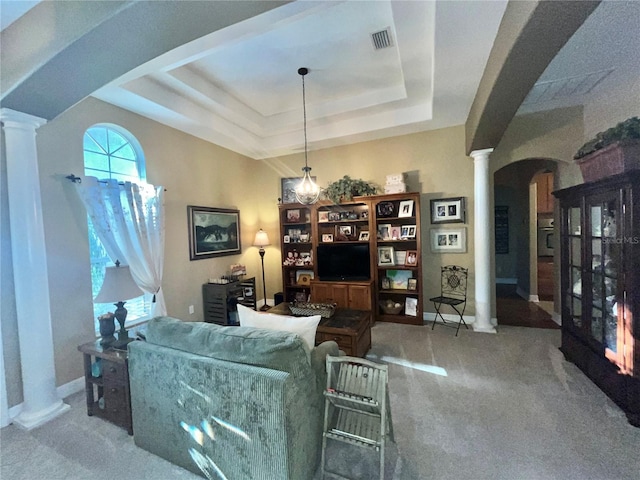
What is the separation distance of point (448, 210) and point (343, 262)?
5.74ft

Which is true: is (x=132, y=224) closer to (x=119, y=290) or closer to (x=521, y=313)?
(x=119, y=290)

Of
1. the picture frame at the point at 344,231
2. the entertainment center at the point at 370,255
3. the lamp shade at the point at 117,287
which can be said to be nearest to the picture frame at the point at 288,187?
the entertainment center at the point at 370,255

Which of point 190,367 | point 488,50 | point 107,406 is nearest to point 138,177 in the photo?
point 107,406

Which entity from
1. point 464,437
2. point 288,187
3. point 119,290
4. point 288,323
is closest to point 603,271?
point 464,437

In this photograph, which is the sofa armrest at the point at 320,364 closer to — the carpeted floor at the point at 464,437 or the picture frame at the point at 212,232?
the carpeted floor at the point at 464,437

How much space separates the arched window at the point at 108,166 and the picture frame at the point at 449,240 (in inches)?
155

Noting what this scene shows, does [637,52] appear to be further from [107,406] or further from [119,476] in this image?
[107,406]

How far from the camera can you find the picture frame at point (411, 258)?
13.7 ft

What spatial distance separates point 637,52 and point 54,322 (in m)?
5.64

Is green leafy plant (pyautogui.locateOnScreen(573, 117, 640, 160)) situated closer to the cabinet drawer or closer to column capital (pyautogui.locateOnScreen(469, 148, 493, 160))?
column capital (pyautogui.locateOnScreen(469, 148, 493, 160))

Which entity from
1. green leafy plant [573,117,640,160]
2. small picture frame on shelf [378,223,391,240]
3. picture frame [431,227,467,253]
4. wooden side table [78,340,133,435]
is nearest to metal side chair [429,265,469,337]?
picture frame [431,227,467,253]

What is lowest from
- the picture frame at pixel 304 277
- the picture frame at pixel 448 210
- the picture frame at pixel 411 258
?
the picture frame at pixel 304 277

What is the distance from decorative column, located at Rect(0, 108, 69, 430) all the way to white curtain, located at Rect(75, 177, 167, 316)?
1.61 feet

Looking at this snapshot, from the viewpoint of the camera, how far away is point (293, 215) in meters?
4.92
